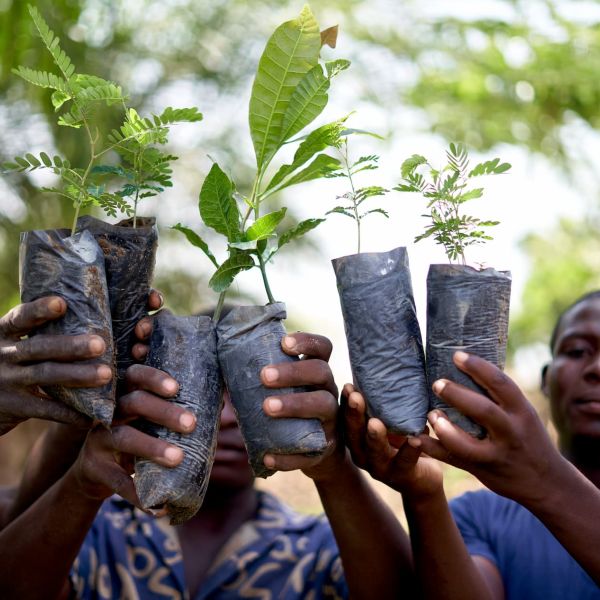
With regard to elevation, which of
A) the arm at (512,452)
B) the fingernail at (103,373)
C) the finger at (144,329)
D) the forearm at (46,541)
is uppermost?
the finger at (144,329)

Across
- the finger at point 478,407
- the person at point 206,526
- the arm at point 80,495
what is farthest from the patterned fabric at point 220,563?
the finger at point 478,407

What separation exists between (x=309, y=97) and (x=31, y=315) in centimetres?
73

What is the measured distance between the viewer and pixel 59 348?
1.51 m

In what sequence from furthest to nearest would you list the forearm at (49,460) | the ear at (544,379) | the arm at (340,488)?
the ear at (544,379) → the forearm at (49,460) → the arm at (340,488)

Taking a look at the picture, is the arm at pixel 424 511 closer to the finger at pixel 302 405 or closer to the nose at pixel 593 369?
the finger at pixel 302 405

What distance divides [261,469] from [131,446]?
0.27 metres

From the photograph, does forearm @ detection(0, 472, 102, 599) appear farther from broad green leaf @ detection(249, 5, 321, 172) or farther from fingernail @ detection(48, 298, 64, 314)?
broad green leaf @ detection(249, 5, 321, 172)

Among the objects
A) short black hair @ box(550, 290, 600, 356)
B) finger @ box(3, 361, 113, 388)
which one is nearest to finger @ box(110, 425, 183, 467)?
finger @ box(3, 361, 113, 388)

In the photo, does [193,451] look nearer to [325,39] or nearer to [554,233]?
[325,39]

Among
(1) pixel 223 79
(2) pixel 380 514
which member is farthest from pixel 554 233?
(2) pixel 380 514

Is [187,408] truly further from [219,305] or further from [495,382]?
[495,382]

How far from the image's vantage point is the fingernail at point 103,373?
1.50 m

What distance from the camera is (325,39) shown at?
1.78m

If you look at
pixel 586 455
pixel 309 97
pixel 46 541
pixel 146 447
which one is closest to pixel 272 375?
pixel 146 447
